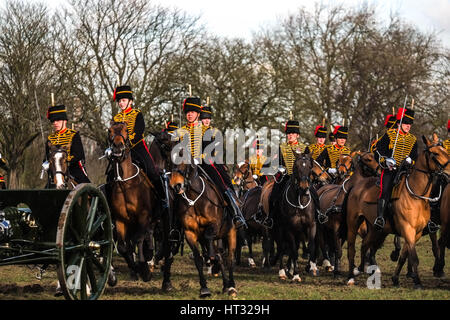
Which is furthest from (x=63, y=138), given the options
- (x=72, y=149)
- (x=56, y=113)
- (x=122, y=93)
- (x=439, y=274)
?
(x=439, y=274)

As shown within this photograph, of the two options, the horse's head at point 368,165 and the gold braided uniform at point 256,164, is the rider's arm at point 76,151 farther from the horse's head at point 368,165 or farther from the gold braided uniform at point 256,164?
the gold braided uniform at point 256,164

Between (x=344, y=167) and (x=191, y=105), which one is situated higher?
(x=191, y=105)

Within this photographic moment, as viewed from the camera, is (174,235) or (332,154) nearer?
(174,235)

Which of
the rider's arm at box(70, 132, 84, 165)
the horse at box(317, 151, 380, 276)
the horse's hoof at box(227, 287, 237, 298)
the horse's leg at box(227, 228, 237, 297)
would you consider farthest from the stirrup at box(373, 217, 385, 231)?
the rider's arm at box(70, 132, 84, 165)

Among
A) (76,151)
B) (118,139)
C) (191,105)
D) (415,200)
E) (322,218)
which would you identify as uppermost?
(191,105)

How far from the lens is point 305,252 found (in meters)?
16.0

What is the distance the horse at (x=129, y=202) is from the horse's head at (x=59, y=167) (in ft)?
2.15

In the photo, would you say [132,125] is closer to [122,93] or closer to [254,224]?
[122,93]

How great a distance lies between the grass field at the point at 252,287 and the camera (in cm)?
→ 972

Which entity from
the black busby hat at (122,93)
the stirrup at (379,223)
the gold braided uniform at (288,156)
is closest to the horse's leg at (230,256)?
the stirrup at (379,223)

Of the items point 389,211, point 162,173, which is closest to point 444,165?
point 389,211

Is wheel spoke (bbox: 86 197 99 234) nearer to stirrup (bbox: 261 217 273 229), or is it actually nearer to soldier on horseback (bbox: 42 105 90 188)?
soldier on horseback (bbox: 42 105 90 188)

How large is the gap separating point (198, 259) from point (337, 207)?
4.67 m

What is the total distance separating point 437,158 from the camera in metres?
10.4
